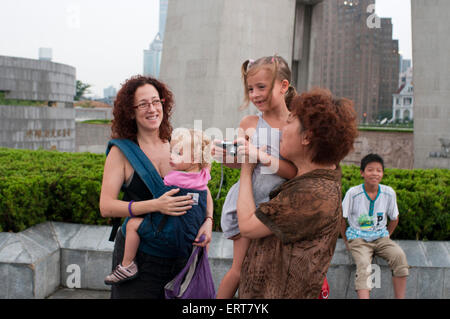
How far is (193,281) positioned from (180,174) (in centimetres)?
70

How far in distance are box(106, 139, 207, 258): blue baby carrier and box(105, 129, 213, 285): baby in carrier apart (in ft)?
0.12

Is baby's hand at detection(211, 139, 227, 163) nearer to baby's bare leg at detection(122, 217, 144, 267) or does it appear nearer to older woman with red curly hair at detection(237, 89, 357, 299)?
older woman with red curly hair at detection(237, 89, 357, 299)

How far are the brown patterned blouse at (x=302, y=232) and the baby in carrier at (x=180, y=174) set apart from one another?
61cm

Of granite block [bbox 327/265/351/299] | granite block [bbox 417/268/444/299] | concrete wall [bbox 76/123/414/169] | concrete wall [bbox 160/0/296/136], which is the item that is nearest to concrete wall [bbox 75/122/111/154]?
concrete wall [bbox 160/0/296/136]

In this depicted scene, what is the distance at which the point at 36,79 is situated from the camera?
640 inches

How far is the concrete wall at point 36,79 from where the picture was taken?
15.4m

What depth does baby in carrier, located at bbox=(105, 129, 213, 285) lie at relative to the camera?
247 centimetres

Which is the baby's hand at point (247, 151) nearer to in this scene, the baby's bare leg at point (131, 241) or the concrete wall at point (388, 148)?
the baby's bare leg at point (131, 241)

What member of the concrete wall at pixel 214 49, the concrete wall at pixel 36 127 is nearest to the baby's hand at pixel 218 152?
the concrete wall at pixel 214 49

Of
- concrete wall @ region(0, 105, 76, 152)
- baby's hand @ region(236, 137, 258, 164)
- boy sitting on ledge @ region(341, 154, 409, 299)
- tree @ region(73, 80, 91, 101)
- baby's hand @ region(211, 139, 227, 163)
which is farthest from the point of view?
tree @ region(73, 80, 91, 101)

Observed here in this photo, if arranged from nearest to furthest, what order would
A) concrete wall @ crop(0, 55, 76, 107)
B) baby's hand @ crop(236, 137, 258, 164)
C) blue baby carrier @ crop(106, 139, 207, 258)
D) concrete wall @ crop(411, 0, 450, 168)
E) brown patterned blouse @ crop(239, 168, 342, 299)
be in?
1. brown patterned blouse @ crop(239, 168, 342, 299)
2. baby's hand @ crop(236, 137, 258, 164)
3. blue baby carrier @ crop(106, 139, 207, 258)
4. concrete wall @ crop(411, 0, 450, 168)
5. concrete wall @ crop(0, 55, 76, 107)

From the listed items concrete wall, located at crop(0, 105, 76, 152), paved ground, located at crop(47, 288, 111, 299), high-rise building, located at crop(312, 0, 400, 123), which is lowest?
paved ground, located at crop(47, 288, 111, 299)

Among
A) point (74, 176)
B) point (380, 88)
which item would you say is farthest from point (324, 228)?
point (380, 88)
